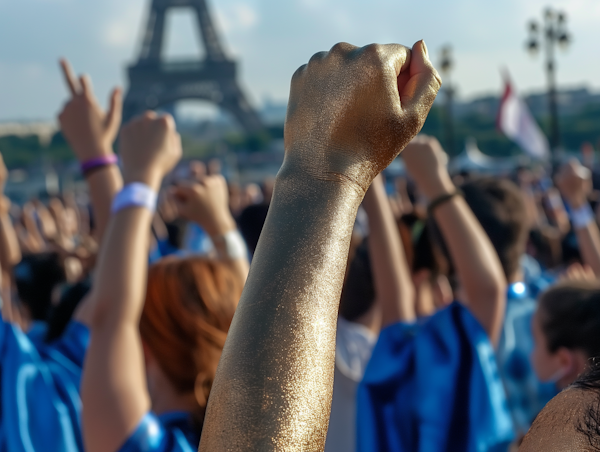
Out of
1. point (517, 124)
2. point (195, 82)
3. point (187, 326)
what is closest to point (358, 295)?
point (187, 326)

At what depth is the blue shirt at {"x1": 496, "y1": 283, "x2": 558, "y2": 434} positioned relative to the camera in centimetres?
Answer: 233

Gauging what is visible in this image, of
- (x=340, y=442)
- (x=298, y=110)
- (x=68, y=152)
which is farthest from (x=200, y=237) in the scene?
(x=68, y=152)

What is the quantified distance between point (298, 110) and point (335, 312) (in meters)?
0.22

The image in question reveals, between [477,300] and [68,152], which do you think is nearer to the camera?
[477,300]

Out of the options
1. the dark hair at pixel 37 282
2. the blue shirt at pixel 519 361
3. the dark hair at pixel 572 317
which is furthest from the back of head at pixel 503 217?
the dark hair at pixel 37 282

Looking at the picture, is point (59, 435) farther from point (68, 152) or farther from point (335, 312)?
point (68, 152)

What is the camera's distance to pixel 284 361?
64 centimetres

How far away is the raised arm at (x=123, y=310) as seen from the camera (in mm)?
1381

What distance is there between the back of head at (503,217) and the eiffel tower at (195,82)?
43931mm

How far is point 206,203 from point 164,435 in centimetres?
83

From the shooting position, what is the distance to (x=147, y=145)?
5.46 ft

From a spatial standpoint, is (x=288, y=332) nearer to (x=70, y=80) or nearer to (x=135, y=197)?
(x=135, y=197)

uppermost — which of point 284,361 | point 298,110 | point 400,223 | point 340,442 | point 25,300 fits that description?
point 298,110

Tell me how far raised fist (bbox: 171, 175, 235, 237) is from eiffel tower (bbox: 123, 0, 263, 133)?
4425 centimetres
